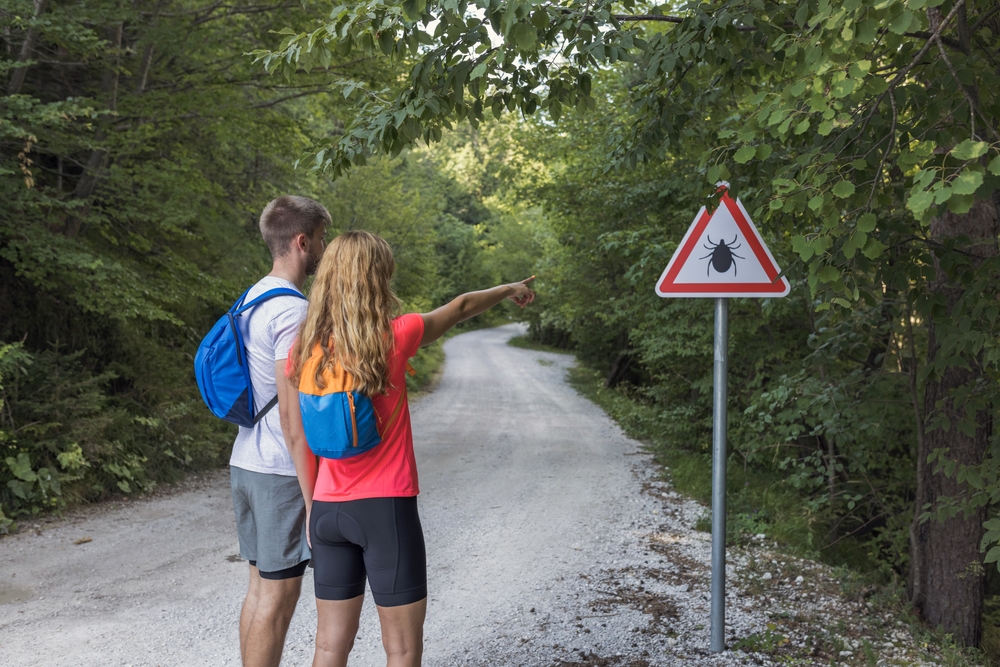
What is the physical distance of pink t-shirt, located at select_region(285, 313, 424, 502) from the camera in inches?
100

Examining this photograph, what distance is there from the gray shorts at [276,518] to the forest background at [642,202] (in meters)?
1.47

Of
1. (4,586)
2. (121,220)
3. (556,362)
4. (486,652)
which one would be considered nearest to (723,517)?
(486,652)

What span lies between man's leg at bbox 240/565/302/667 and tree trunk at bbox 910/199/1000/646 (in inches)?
140

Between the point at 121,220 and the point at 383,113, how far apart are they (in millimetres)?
5706

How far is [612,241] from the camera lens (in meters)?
10.0

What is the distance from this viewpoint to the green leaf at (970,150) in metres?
2.08

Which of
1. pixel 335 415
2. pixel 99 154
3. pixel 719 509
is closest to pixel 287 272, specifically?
pixel 335 415

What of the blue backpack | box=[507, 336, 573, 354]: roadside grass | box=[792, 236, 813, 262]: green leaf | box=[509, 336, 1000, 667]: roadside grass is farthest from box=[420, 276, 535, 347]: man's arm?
box=[507, 336, 573, 354]: roadside grass

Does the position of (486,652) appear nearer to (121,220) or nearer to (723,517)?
(723,517)

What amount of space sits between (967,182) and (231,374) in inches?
96.8

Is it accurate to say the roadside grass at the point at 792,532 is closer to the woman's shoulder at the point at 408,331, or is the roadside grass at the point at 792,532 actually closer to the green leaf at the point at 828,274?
the green leaf at the point at 828,274

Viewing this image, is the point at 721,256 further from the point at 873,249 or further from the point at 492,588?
the point at 492,588

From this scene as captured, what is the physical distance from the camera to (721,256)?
159 inches

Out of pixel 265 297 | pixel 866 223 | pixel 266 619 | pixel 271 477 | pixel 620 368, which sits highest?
pixel 866 223
